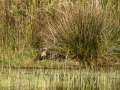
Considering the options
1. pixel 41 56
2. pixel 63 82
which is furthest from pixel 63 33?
pixel 63 82

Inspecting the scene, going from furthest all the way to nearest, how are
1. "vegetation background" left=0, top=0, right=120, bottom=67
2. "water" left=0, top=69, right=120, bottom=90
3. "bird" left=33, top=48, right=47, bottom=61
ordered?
"bird" left=33, top=48, right=47, bottom=61
"vegetation background" left=0, top=0, right=120, bottom=67
"water" left=0, top=69, right=120, bottom=90

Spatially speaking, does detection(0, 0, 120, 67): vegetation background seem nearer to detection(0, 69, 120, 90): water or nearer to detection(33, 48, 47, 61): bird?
detection(33, 48, 47, 61): bird

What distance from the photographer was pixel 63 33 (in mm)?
7387

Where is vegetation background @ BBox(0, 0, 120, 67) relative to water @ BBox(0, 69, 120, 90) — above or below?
above

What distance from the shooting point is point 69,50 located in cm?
728

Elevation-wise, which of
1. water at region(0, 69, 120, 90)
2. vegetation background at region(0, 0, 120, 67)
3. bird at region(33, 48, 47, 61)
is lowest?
water at region(0, 69, 120, 90)

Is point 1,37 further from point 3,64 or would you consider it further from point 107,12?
point 107,12

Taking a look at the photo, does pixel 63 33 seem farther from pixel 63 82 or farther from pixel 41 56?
pixel 63 82

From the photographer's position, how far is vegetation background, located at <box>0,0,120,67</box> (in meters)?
7.02

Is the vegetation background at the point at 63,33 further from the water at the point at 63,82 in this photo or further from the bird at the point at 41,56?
the water at the point at 63,82

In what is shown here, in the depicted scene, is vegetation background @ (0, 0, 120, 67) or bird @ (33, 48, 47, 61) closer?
vegetation background @ (0, 0, 120, 67)

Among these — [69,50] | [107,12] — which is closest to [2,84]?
[69,50]

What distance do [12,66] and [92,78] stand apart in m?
2.32

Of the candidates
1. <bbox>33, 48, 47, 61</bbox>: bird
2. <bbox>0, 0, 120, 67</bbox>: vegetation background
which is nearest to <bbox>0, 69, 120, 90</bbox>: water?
<bbox>0, 0, 120, 67</bbox>: vegetation background
